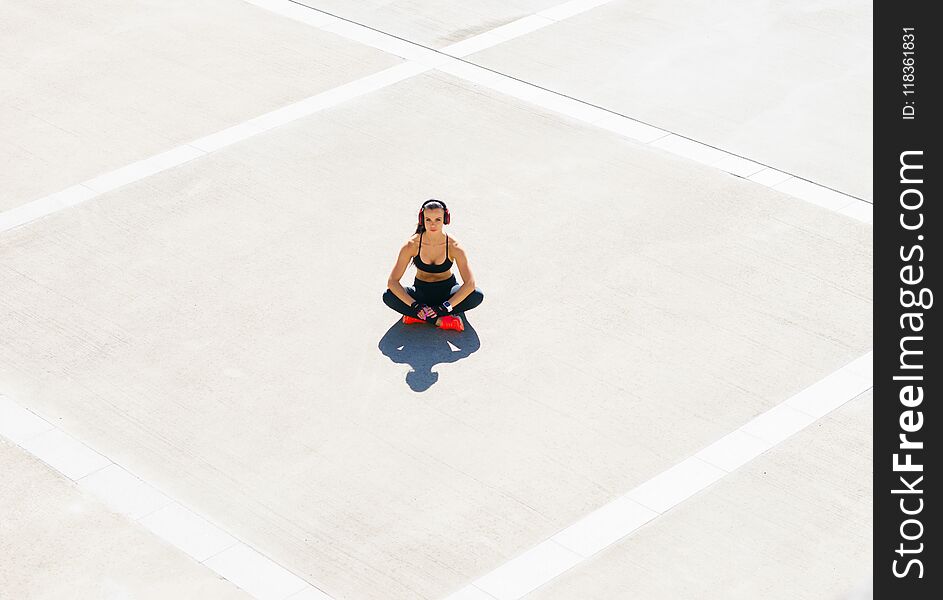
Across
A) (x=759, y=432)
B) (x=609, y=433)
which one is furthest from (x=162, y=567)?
(x=759, y=432)

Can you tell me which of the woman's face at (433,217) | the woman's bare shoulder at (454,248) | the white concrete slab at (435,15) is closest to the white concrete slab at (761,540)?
the woman's bare shoulder at (454,248)

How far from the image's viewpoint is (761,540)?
1013cm

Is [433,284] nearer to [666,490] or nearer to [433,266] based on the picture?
[433,266]

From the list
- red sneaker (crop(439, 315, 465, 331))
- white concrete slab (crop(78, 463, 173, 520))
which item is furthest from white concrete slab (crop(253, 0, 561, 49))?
white concrete slab (crop(78, 463, 173, 520))

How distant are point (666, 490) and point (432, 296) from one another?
2841mm

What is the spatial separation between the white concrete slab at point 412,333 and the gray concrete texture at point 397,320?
0.09 feet

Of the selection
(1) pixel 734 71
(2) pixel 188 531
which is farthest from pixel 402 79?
(2) pixel 188 531

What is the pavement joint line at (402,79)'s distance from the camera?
48.0 ft

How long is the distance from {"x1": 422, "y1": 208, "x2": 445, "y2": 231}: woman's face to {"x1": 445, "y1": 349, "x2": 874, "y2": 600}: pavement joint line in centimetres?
278

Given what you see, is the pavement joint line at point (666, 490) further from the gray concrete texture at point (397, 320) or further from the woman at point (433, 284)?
the woman at point (433, 284)

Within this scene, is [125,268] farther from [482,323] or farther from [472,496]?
[472,496]

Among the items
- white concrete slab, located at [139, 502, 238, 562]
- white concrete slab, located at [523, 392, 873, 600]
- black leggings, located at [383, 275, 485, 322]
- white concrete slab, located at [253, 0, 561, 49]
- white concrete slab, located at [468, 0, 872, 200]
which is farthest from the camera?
white concrete slab, located at [253, 0, 561, 49]

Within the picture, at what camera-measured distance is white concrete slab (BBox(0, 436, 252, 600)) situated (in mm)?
9820

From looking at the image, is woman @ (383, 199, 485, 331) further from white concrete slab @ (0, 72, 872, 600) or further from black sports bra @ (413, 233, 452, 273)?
white concrete slab @ (0, 72, 872, 600)
